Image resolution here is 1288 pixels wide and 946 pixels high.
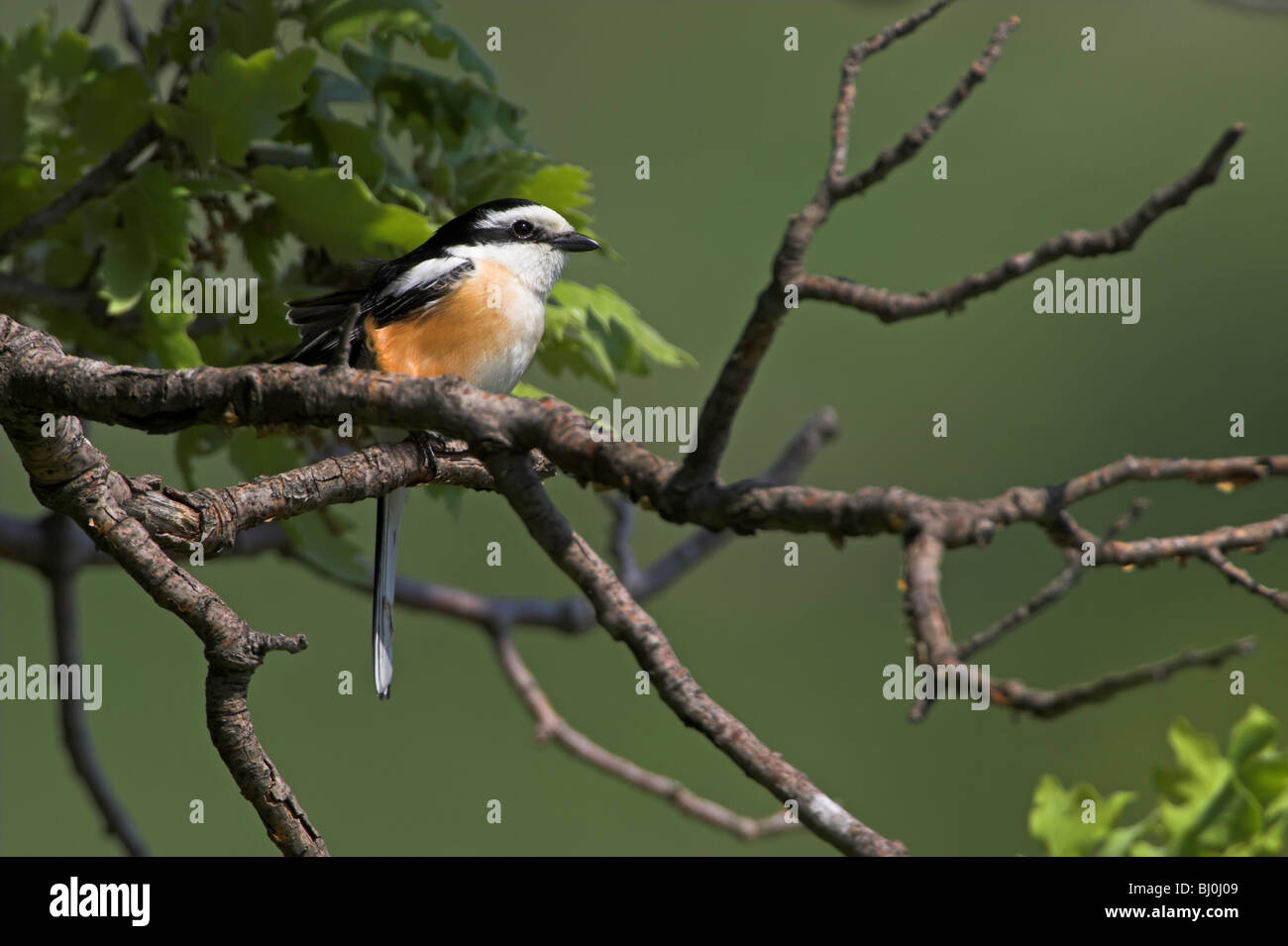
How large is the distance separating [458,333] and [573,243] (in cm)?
23

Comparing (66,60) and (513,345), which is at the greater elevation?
(66,60)

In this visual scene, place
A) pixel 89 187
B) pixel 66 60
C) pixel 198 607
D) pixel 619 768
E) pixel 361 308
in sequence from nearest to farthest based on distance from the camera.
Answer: pixel 198 607 < pixel 361 308 < pixel 89 187 < pixel 66 60 < pixel 619 768

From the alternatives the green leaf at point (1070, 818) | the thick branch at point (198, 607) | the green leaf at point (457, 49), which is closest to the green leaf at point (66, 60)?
the green leaf at point (457, 49)

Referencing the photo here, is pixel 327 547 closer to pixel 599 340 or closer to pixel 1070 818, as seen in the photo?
pixel 599 340

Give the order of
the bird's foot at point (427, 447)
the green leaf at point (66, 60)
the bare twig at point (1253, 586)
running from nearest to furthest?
1. the bare twig at point (1253, 586)
2. the bird's foot at point (427, 447)
3. the green leaf at point (66, 60)

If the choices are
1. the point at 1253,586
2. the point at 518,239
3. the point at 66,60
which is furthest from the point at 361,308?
the point at 1253,586

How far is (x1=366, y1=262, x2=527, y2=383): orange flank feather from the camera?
1467mm

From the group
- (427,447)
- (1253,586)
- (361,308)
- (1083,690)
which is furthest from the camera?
(361,308)

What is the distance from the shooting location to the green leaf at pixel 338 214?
131 cm

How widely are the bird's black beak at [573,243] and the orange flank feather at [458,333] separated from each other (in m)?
0.15

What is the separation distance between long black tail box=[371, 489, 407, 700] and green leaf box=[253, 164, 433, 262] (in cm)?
29

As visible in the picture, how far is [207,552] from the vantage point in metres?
1.00

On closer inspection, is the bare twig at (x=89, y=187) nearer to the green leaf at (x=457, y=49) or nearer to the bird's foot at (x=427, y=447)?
the green leaf at (x=457, y=49)

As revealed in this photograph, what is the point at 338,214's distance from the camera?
1.35 m
